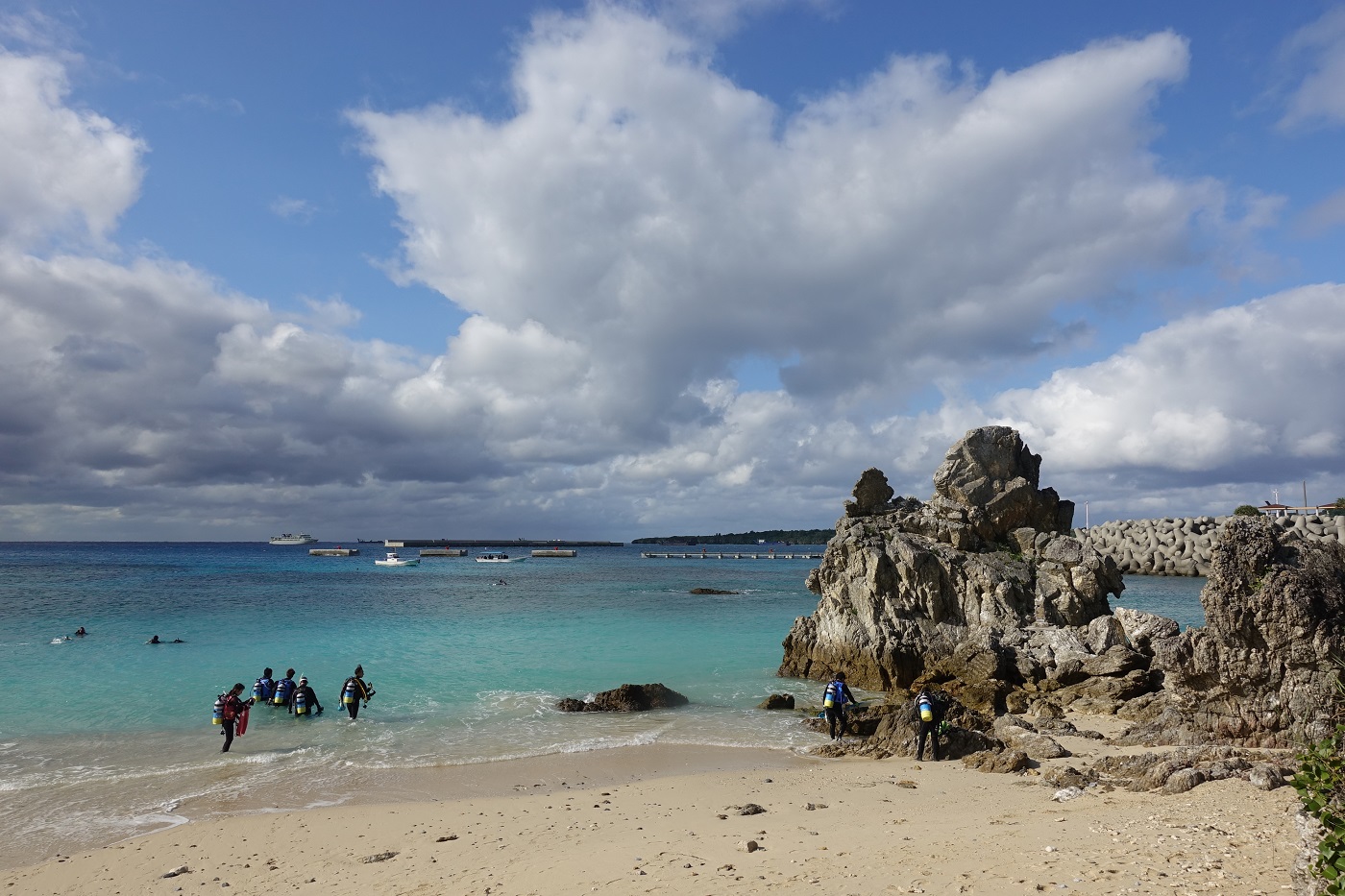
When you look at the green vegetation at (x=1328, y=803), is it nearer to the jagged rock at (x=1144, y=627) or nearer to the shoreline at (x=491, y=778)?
the shoreline at (x=491, y=778)

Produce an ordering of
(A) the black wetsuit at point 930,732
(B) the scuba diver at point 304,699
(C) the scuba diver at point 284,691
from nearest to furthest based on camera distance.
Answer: (A) the black wetsuit at point 930,732 < (B) the scuba diver at point 304,699 < (C) the scuba diver at point 284,691

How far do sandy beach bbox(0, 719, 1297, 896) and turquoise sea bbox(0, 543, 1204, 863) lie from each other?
1.87 metres

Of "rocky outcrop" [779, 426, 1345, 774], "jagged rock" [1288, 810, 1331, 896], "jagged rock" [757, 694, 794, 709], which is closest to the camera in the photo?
"jagged rock" [1288, 810, 1331, 896]

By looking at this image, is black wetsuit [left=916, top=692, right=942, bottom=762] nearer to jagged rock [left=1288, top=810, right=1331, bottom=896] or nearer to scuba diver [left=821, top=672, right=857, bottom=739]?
scuba diver [left=821, top=672, right=857, bottom=739]

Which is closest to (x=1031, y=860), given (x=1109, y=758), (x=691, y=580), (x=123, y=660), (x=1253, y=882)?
(x=1253, y=882)

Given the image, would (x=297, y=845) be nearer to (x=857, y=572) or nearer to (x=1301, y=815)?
(x=1301, y=815)

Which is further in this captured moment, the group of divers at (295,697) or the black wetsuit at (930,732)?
the group of divers at (295,697)

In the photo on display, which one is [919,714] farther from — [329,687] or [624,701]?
[329,687]

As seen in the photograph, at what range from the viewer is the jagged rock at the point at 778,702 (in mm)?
22156

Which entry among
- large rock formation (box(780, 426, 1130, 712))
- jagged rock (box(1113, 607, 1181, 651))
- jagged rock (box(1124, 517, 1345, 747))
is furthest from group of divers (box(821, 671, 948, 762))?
jagged rock (box(1113, 607, 1181, 651))

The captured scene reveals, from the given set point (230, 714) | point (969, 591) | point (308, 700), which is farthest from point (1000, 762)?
point (308, 700)

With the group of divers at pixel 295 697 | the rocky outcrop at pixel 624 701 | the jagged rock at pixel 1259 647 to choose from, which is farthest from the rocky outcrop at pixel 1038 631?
the group of divers at pixel 295 697

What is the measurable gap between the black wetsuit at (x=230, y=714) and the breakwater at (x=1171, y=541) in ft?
238

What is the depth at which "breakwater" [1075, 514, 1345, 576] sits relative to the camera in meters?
70.0
